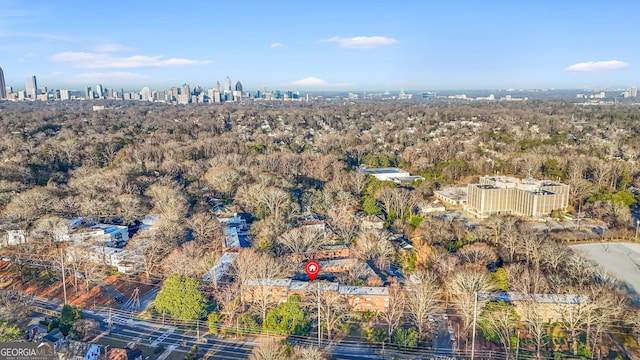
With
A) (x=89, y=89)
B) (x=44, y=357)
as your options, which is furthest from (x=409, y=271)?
(x=89, y=89)

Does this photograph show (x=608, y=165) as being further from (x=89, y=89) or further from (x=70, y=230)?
(x=89, y=89)

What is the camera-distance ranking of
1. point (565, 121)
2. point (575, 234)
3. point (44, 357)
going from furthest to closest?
point (565, 121)
point (575, 234)
point (44, 357)

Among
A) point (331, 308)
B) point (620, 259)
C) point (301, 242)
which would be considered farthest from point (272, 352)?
point (620, 259)

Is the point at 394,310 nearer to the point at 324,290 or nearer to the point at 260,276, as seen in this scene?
the point at 324,290

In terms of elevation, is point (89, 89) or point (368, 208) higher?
point (89, 89)

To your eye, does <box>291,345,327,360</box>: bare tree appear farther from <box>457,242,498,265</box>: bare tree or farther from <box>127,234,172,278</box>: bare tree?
<box>127,234,172,278</box>: bare tree

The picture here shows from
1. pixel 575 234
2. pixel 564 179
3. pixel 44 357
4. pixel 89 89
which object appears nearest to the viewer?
pixel 44 357

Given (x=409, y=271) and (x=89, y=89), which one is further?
(x=89, y=89)

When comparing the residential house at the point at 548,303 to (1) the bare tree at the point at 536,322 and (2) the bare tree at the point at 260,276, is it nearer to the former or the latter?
(1) the bare tree at the point at 536,322

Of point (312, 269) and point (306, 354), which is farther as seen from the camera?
point (312, 269)
